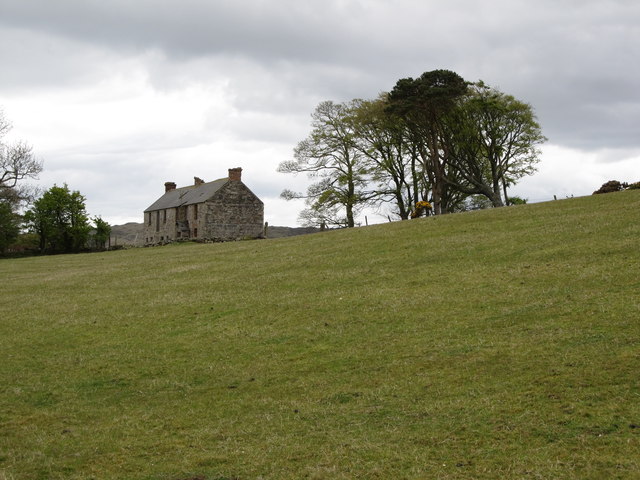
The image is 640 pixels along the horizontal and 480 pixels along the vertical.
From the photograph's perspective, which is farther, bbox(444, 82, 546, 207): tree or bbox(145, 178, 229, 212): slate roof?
bbox(145, 178, 229, 212): slate roof

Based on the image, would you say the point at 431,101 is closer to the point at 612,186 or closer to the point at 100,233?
the point at 612,186

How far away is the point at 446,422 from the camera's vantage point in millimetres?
10578

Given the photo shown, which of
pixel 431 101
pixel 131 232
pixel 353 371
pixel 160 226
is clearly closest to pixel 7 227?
pixel 160 226

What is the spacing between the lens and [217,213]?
82.2 m

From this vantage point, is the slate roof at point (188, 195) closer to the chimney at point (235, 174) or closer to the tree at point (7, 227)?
the chimney at point (235, 174)

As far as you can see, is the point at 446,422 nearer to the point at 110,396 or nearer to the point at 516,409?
the point at 516,409

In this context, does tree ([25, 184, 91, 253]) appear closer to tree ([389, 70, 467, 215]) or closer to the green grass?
tree ([389, 70, 467, 215])

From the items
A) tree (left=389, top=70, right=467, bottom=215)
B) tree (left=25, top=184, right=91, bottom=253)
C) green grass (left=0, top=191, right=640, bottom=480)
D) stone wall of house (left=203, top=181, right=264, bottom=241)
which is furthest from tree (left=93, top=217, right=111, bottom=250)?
green grass (left=0, top=191, right=640, bottom=480)

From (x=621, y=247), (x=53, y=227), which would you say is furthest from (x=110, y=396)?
(x=53, y=227)

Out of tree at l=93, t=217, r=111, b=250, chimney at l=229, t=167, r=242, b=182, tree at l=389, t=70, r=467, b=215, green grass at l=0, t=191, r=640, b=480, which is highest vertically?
tree at l=389, t=70, r=467, b=215

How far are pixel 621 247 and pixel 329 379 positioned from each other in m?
14.8

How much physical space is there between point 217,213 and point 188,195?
35.4 feet

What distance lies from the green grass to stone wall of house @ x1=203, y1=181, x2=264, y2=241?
2101 inches

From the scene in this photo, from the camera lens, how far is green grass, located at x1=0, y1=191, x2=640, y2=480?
962cm
